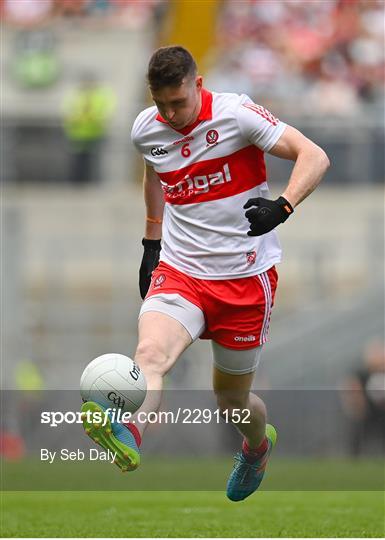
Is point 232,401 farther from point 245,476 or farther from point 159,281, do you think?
point 159,281

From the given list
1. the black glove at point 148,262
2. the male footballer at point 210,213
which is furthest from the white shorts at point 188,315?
the black glove at point 148,262

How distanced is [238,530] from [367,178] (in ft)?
36.3

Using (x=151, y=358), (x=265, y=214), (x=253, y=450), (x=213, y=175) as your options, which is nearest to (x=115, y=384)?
(x=151, y=358)

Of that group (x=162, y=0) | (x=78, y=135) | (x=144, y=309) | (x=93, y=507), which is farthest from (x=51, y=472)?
(x=162, y=0)

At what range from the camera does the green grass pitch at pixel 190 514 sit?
26.8 ft

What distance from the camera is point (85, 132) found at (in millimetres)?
18859

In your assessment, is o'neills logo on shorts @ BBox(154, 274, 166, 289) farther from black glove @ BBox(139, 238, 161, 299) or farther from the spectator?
the spectator

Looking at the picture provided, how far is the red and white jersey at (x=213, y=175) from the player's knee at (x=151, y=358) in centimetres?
64

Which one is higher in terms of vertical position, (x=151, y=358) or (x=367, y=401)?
(x=151, y=358)

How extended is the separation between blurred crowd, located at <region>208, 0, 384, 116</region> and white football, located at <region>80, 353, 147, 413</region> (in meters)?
12.9

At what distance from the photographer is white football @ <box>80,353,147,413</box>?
6660 mm

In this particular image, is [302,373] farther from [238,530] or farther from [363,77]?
[238,530]

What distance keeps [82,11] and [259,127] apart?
15.4 m

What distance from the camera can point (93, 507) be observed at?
1037 centimetres
